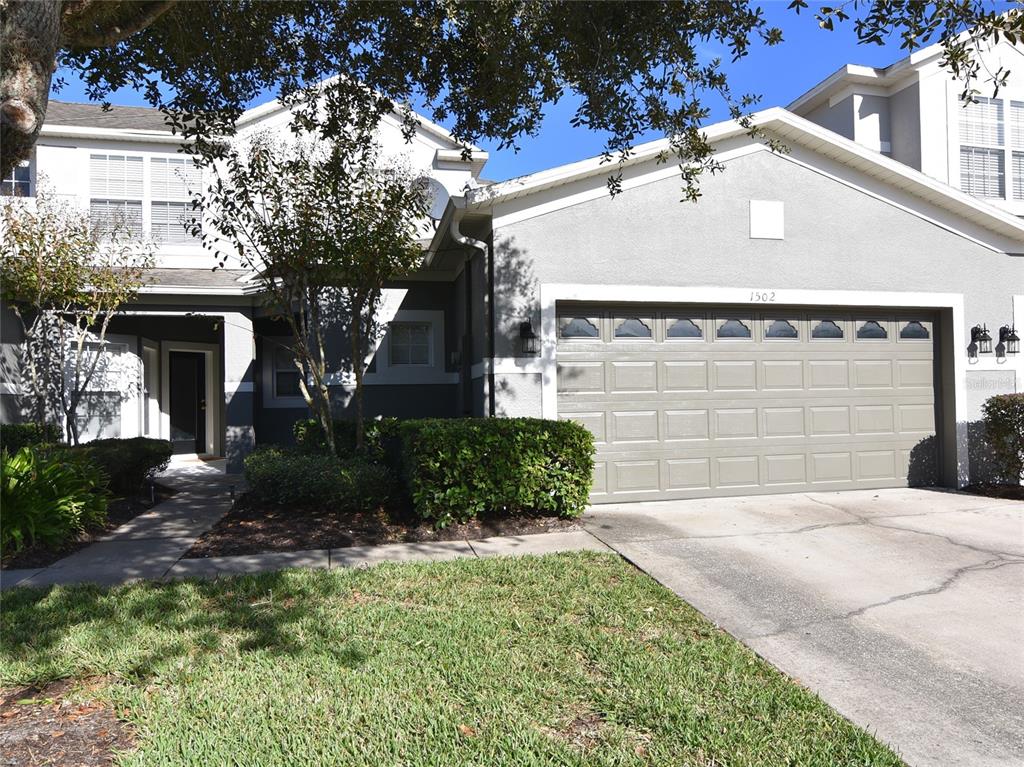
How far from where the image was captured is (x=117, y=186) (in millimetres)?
13242

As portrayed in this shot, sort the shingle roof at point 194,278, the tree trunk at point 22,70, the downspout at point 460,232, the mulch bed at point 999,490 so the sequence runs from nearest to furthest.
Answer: the tree trunk at point 22,70, the downspout at point 460,232, the mulch bed at point 999,490, the shingle roof at point 194,278

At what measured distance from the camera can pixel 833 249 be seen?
8.86 m

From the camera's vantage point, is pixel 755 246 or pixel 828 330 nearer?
pixel 755 246

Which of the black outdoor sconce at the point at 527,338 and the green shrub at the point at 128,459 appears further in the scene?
the green shrub at the point at 128,459

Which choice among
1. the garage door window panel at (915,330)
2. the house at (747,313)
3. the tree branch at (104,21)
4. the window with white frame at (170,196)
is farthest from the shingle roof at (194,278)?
the garage door window panel at (915,330)

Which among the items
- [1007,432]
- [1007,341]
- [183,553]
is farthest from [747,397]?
[183,553]

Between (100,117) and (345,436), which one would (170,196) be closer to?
(100,117)

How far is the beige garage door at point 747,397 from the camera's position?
8.28m

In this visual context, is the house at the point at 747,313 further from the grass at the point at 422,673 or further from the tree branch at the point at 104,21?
the tree branch at the point at 104,21

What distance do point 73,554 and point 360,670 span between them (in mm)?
4278

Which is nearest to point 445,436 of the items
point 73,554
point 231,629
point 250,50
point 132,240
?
point 231,629

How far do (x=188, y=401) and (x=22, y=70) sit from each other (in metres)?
12.8

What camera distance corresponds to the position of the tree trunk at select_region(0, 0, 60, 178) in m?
3.01

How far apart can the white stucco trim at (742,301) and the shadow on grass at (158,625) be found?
3.98 meters
